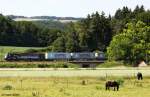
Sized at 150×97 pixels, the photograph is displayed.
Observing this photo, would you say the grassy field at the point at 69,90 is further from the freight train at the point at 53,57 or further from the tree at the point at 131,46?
the freight train at the point at 53,57

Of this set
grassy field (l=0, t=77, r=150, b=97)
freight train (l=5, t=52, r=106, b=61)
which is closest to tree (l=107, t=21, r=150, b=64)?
freight train (l=5, t=52, r=106, b=61)

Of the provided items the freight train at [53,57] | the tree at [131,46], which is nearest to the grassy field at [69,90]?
the tree at [131,46]

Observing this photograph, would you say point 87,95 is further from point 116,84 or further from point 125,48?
point 125,48

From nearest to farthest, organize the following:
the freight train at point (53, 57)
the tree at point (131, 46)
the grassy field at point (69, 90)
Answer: the grassy field at point (69, 90), the tree at point (131, 46), the freight train at point (53, 57)

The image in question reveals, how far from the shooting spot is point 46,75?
7269 cm

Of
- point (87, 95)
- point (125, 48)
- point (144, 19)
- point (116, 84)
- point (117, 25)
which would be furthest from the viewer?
point (117, 25)

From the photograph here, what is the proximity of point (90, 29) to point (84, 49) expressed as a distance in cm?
778

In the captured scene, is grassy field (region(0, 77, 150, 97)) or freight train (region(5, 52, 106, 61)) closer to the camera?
grassy field (region(0, 77, 150, 97))

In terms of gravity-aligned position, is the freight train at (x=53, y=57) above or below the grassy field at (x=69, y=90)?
above

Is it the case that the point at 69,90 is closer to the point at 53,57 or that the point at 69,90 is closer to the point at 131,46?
the point at 131,46

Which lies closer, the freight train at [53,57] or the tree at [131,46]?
the tree at [131,46]

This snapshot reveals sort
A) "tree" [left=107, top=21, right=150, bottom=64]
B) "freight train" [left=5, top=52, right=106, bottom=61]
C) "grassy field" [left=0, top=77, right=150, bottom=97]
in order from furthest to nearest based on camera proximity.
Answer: "freight train" [left=5, top=52, right=106, bottom=61] → "tree" [left=107, top=21, right=150, bottom=64] → "grassy field" [left=0, top=77, right=150, bottom=97]

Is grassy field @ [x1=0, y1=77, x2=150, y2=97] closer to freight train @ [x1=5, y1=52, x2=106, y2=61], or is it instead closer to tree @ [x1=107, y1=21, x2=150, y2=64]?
tree @ [x1=107, y1=21, x2=150, y2=64]

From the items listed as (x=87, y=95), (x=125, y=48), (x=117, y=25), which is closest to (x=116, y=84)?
(x=87, y=95)
